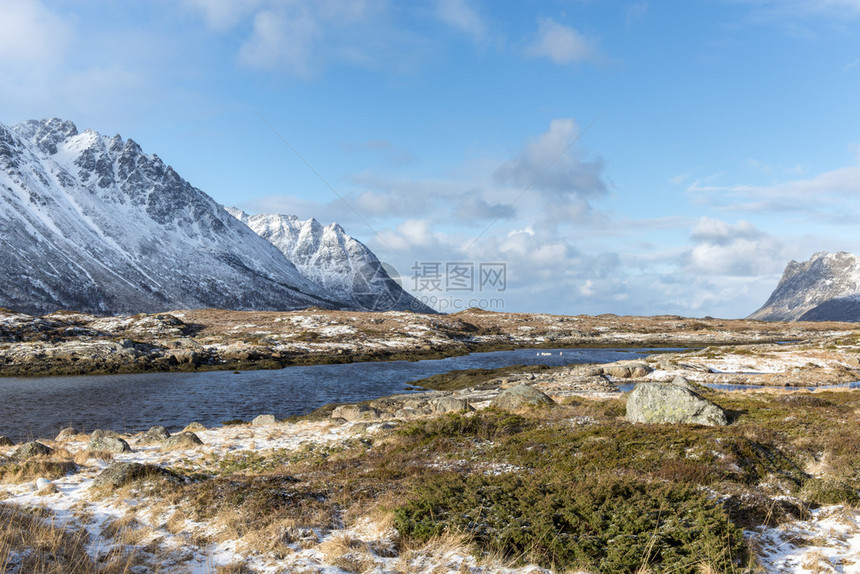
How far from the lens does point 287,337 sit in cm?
8700

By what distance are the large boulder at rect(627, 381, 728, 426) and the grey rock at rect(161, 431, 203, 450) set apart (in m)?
19.4

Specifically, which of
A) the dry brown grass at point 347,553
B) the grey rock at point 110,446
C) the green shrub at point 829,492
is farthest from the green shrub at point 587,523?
the grey rock at point 110,446

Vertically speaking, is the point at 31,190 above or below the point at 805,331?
above

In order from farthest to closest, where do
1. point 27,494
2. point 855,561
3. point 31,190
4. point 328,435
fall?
1. point 31,190
2. point 328,435
3. point 27,494
4. point 855,561

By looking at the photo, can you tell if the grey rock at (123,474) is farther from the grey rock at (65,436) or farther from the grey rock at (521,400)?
the grey rock at (521,400)

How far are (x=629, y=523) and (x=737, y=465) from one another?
6194 millimetres

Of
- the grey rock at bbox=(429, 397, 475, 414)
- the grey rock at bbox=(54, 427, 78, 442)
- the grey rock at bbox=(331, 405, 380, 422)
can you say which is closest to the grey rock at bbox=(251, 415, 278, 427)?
the grey rock at bbox=(331, 405, 380, 422)

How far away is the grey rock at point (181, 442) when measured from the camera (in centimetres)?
1971

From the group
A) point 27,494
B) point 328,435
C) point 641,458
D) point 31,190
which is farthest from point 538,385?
point 31,190

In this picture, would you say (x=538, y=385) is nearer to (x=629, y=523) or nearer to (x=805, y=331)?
(x=629, y=523)

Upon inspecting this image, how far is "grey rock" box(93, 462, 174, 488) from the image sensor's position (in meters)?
11.8

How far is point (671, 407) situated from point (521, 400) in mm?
8214

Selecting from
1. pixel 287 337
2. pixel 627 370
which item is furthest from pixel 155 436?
pixel 287 337

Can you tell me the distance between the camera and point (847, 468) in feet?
39.8
